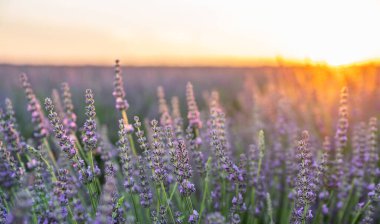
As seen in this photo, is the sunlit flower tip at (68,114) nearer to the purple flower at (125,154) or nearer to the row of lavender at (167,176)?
the row of lavender at (167,176)

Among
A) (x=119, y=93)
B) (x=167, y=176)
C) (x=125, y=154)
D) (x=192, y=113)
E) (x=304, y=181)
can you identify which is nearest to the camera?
(x=304, y=181)

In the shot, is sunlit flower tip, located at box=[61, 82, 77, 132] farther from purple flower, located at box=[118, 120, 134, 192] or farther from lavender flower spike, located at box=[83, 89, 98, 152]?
purple flower, located at box=[118, 120, 134, 192]

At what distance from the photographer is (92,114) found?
2408 mm

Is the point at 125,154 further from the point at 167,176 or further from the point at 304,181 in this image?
the point at 304,181

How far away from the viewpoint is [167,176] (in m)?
2.78

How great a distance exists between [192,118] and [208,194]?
2.26ft

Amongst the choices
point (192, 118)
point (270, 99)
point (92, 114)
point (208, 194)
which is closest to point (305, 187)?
point (208, 194)

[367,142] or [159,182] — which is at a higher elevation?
[367,142]

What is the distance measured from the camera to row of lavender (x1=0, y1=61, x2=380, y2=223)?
7.54ft

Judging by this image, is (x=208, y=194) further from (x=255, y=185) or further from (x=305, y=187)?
(x=305, y=187)

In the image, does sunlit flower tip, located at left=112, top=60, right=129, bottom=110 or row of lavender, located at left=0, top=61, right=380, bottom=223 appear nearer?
row of lavender, located at left=0, top=61, right=380, bottom=223

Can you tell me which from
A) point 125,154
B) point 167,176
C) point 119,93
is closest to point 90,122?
point 125,154

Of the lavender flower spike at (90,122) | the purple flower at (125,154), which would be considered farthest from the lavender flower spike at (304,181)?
the lavender flower spike at (90,122)

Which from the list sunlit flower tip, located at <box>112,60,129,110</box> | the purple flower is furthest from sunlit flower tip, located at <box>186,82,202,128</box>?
the purple flower
